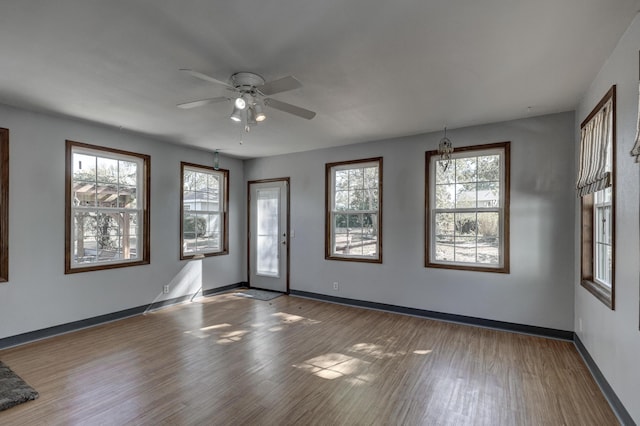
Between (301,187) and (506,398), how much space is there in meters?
4.21

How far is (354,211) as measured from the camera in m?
5.25

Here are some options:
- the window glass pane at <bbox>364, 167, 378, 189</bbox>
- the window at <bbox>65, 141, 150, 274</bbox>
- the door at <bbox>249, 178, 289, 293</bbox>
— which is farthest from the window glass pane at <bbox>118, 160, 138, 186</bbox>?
the window glass pane at <bbox>364, 167, 378, 189</bbox>

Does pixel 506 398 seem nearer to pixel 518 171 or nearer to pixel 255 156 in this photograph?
pixel 518 171

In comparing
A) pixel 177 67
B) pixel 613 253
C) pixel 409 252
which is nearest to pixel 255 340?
pixel 409 252

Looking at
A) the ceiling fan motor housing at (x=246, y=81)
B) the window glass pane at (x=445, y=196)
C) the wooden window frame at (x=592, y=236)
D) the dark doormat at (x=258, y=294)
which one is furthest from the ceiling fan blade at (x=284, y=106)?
the dark doormat at (x=258, y=294)

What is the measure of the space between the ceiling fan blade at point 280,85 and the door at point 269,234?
3492 mm

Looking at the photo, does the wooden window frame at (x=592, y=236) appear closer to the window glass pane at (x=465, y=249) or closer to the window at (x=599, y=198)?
the window at (x=599, y=198)

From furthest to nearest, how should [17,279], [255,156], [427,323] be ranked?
[255,156], [427,323], [17,279]

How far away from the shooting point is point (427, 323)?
168 inches

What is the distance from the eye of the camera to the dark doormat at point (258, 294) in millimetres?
5637

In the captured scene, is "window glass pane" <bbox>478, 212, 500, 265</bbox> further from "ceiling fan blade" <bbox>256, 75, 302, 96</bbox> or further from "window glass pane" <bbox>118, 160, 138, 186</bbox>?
"window glass pane" <bbox>118, 160, 138, 186</bbox>

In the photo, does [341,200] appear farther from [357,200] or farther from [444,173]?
[444,173]

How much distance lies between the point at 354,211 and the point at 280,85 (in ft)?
10.3

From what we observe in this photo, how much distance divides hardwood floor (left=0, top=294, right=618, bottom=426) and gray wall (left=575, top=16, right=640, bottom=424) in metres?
0.33
